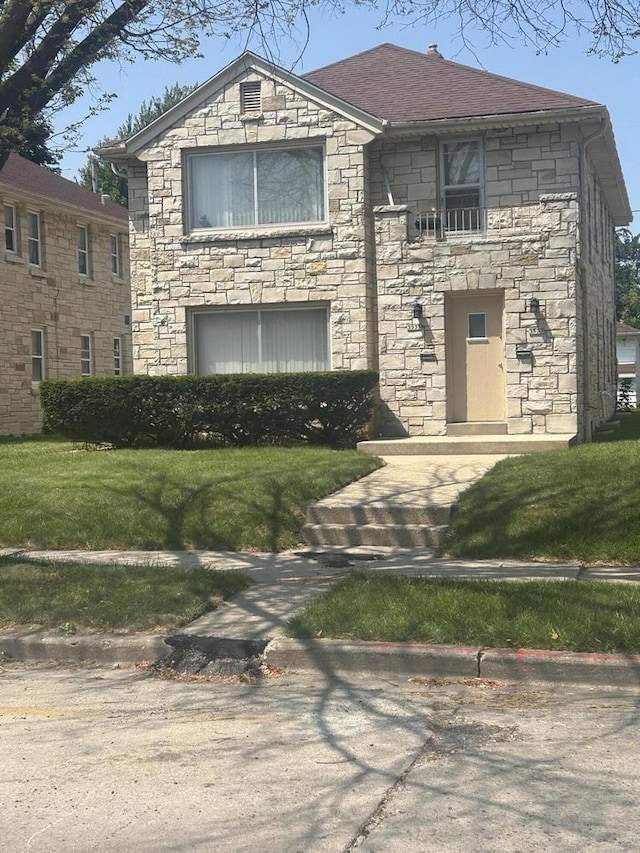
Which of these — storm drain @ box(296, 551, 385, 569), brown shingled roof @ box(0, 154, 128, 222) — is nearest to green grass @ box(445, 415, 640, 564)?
storm drain @ box(296, 551, 385, 569)

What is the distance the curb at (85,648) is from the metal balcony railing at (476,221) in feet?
39.5

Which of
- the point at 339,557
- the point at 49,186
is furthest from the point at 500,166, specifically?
the point at 49,186

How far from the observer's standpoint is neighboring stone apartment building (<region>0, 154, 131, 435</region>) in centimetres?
2520

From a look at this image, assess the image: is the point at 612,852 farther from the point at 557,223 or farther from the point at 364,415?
the point at 557,223

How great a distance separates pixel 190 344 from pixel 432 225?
5.13 metres

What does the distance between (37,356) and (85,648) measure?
20986 mm

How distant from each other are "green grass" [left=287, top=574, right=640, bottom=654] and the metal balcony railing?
10647 mm

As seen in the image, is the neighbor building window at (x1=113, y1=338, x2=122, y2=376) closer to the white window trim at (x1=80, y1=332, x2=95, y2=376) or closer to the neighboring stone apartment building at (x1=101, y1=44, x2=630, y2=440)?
the white window trim at (x1=80, y1=332, x2=95, y2=376)

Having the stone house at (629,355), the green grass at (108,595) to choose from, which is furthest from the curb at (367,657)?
the stone house at (629,355)

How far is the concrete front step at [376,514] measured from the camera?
1031 centimetres

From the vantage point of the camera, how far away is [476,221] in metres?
17.2

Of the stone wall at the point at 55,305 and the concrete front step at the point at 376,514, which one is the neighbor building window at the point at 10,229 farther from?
the concrete front step at the point at 376,514

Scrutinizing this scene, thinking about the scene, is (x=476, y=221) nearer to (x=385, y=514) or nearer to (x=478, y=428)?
(x=478, y=428)

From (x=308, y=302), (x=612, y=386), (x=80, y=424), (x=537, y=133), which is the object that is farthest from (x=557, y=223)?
(x=612, y=386)
